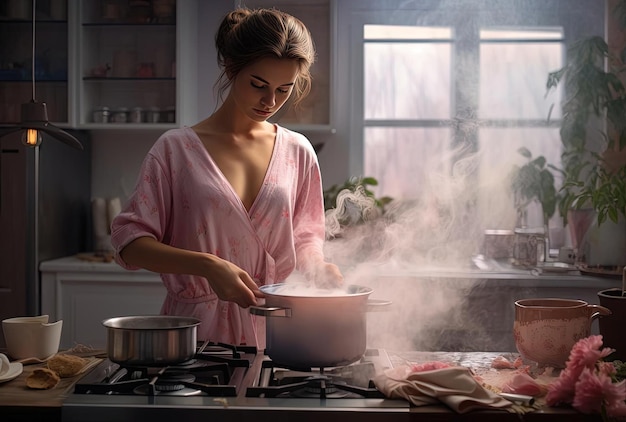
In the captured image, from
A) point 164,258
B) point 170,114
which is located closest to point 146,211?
point 164,258

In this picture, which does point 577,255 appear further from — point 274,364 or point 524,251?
point 274,364

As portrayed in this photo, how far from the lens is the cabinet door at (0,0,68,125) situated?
3.77 metres

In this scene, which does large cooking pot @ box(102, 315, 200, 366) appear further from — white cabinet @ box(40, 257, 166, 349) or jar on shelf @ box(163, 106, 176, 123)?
jar on shelf @ box(163, 106, 176, 123)

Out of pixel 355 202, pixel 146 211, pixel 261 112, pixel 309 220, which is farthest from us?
pixel 355 202

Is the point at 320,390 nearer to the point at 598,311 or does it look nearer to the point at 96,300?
the point at 598,311

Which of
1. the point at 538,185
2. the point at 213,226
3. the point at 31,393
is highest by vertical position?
the point at 538,185

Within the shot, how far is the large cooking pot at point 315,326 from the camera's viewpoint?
4.23ft

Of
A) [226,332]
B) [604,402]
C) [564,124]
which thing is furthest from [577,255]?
[604,402]

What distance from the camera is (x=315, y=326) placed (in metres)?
1.29

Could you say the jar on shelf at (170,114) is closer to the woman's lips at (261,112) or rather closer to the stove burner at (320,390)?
the woman's lips at (261,112)

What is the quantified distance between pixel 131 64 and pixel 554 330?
2933 millimetres

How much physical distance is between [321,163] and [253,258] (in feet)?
7.38

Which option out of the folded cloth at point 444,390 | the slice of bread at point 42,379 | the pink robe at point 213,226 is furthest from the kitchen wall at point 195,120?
the folded cloth at point 444,390

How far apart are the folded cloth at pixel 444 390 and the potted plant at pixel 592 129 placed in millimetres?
2293
